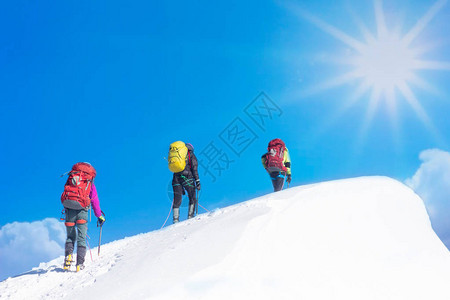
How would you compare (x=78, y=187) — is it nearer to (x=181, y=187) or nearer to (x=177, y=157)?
(x=177, y=157)

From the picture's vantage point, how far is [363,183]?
6984mm

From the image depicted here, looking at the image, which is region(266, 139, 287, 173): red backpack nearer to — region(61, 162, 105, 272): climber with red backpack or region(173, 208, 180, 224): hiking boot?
region(173, 208, 180, 224): hiking boot

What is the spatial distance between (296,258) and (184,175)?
588cm

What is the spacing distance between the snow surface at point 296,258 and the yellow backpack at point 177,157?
337cm

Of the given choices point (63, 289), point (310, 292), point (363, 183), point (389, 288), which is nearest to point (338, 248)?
point (389, 288)

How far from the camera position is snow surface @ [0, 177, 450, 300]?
3.89m

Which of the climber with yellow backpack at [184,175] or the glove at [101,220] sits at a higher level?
the climber with yellow backpack at [184,175]

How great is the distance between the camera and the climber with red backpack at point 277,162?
34.3ft

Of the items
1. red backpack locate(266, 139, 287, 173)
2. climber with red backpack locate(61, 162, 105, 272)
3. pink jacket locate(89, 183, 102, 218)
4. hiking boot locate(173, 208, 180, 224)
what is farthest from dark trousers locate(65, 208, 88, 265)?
red backpack locate(266, 139, 287, 173)

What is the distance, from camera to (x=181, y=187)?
9898 mm

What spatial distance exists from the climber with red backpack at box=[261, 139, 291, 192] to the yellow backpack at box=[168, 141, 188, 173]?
8.86ft

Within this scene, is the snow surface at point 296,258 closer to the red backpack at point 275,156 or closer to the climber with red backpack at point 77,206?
the climber with red backpack at point 77,206

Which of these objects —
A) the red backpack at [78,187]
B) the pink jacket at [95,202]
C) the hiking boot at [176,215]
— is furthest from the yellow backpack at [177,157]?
the red backpack at [78,187]

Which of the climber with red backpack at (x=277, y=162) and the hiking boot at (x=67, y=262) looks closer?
the hiking boot at (x=67, y=262)
